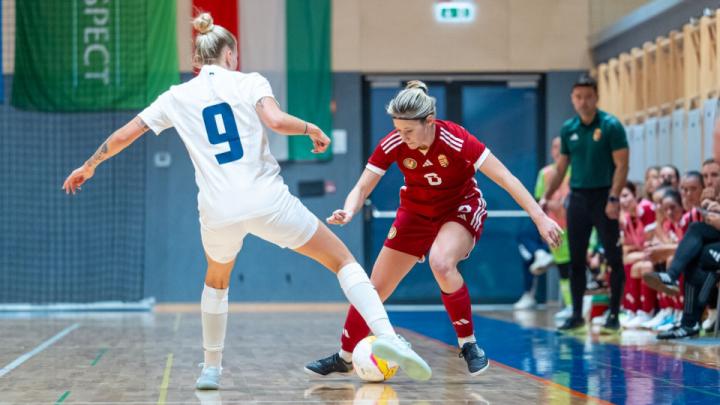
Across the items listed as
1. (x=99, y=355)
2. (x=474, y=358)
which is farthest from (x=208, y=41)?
(x=99, y=355)

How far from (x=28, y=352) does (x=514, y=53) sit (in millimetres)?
9216

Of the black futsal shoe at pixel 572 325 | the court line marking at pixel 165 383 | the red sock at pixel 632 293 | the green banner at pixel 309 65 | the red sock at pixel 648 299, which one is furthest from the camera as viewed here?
the green banner at pixel 309 65

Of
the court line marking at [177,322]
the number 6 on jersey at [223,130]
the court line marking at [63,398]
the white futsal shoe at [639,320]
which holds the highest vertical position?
the number 6 on jersey at [223,130]

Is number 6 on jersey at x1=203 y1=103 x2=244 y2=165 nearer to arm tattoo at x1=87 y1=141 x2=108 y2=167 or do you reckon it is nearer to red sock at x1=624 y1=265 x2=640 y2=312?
arm tattoo at x1=87 y1=141 x2=108 y2=167

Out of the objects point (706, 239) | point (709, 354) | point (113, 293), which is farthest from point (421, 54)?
point (709, 354)

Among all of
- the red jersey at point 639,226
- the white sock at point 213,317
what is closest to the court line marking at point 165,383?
the white sock at point 213,317

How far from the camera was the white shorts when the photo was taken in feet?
15.7

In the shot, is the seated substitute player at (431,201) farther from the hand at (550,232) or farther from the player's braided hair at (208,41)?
the player's braided hair at (208,41)

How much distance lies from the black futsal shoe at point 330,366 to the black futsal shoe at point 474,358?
23.9 inches

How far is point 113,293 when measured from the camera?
14.6 m

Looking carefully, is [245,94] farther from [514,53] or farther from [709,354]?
[514,53]

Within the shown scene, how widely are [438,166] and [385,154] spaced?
285 millimetres

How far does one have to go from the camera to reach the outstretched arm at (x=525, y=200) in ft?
16.7

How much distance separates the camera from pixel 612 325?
8.97 meters
